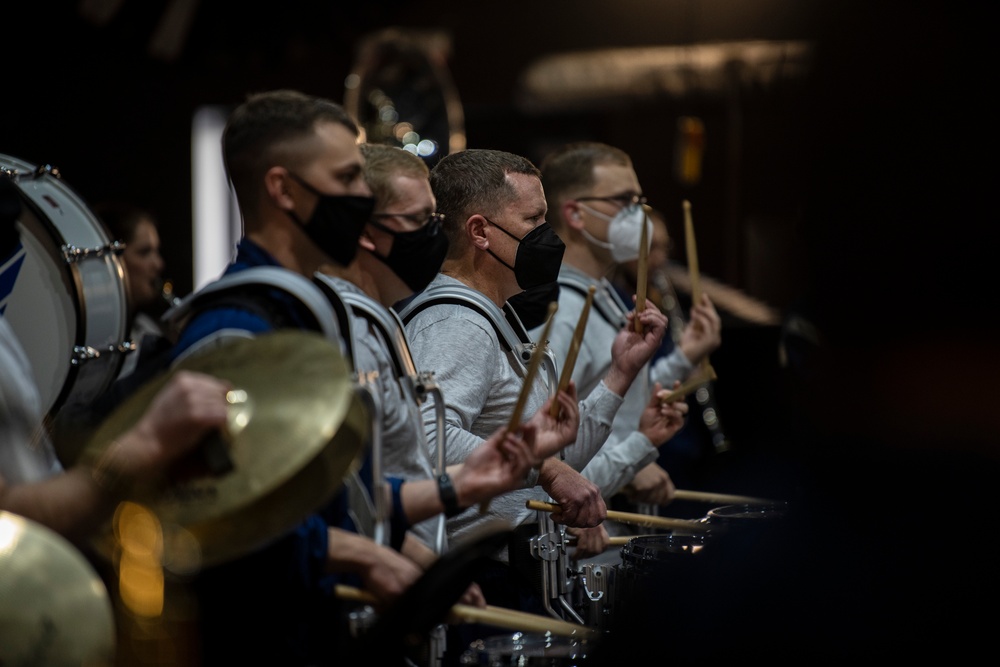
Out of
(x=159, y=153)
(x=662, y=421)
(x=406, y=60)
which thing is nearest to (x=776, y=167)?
(x=406, y=60)

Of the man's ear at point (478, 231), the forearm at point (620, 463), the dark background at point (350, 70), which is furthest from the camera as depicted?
the dark background at point (350, 70)

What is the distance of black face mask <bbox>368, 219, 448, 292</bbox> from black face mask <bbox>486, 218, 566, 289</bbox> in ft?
1.18

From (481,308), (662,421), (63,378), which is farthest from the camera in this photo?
(662,421)

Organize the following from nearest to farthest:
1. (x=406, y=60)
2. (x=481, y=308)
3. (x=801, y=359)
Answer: (x=481, y=308)
(x=801, y=359)
(x=406, y=60)

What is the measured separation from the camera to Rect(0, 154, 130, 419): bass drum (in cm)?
328

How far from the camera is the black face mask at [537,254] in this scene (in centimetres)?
308

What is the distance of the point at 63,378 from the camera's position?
3293 mm

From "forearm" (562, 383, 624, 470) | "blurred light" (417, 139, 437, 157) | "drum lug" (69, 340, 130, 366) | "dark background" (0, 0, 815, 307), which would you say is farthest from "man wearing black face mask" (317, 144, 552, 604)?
"dark background" (0, 0, 815, 307)

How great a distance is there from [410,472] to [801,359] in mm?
2021

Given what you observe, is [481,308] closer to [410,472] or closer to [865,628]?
[410,472]

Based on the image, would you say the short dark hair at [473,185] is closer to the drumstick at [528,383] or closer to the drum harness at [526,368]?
the drum harness at [526,368]

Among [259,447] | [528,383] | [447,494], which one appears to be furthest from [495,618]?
[259,447]

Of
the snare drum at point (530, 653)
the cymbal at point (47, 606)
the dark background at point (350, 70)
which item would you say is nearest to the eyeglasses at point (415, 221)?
the snare drum at point (530, 653)

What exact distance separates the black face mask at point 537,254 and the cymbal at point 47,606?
1.56 m
